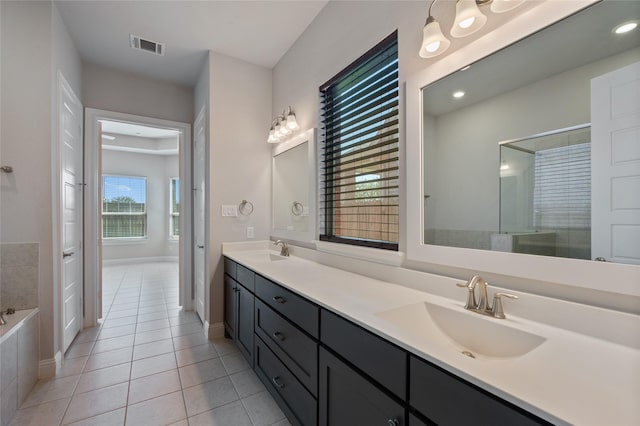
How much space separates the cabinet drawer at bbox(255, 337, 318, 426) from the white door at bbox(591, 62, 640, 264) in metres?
1.28

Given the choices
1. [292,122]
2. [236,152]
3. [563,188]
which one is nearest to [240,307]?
[236,152]

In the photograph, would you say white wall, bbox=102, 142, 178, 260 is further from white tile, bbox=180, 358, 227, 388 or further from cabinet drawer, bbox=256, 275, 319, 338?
cabinet drawer, bbox=256, 275, 319, 338

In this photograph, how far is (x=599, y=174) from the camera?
0.87 m

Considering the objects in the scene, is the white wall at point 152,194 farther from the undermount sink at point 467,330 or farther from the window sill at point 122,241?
the undermount sink at point 467,330

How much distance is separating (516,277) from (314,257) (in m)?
1.46

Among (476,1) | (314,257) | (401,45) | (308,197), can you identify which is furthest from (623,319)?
(308,197)

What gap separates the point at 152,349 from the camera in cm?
246

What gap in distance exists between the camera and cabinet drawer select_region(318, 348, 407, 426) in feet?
2.93

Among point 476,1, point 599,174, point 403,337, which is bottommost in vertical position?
point 403,337

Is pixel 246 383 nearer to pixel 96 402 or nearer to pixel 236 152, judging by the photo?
pixel 96 402

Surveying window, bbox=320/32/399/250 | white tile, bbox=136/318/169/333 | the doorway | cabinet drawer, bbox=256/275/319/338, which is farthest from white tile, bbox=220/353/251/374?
the doorway

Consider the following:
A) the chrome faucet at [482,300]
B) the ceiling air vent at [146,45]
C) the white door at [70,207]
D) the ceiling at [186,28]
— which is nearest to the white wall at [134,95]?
the ceiling at [186,28]

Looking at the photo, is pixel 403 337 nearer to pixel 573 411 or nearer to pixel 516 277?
pixel 573 411

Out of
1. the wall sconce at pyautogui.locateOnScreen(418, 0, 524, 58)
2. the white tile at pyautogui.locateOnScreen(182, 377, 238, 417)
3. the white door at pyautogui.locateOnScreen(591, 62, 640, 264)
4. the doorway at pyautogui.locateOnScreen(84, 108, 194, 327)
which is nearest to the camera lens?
the white door at pyautogui.locateOnScreen(591, 62, 640, 264)
